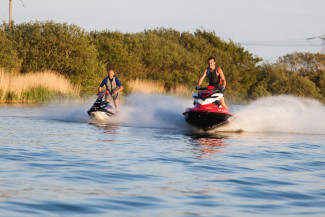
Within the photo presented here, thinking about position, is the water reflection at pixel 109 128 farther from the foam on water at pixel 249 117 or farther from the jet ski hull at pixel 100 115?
the foam on water at pixel 249 117

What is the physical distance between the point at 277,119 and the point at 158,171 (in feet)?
28.7

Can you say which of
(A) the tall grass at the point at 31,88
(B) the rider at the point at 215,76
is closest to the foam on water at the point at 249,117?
(B) the rider at the point at 215,76

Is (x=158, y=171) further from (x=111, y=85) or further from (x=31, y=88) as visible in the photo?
(x=31, y=88)

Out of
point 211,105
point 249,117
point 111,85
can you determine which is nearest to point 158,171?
point 211,105

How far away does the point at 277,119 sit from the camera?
15.4m

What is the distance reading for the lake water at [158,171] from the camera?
532cm

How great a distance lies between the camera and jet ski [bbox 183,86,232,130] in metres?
13.3

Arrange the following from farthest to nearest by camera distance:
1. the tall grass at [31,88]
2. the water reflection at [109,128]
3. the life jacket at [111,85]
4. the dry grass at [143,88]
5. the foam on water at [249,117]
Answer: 1. the dry grass at [143,88]
2. the tall grass at [31,88]
3. the life jacket at [111,85]
4. the foam on water at [249,117]
5. the water reflection at [109,128]

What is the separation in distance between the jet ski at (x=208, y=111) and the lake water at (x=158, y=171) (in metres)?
0.41

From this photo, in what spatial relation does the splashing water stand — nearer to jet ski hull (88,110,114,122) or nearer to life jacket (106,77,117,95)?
jet ski hull (88,110,114,122)

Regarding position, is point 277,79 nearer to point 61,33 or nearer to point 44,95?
point 61,33

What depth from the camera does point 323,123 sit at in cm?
1598

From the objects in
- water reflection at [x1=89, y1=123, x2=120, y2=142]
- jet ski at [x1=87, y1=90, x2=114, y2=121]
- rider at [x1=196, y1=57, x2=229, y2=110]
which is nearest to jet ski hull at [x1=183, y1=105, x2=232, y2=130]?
rider at [x1=196, y1=57, x2=229, y2=110]

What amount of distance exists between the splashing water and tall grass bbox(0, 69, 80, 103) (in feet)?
44.7
